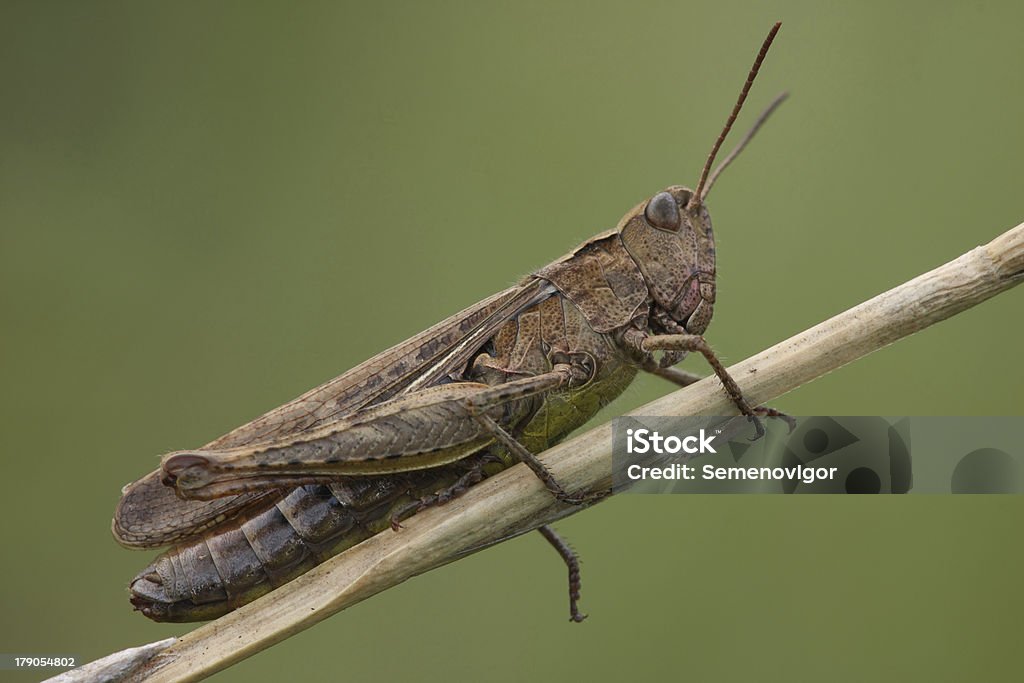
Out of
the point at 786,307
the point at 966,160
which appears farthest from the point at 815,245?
the point at 966,160

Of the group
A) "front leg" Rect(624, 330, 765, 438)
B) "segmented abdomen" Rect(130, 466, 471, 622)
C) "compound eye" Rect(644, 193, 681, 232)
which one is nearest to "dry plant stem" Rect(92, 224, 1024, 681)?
"front leg" Rect(624, 330, 765, 438)

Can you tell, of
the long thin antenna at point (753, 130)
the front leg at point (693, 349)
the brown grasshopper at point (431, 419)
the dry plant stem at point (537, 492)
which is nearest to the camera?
the dry plant stem at point (537, 492)

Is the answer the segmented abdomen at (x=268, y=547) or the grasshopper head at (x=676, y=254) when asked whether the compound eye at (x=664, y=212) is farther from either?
the segmented abdomen at (x=268, y=547)

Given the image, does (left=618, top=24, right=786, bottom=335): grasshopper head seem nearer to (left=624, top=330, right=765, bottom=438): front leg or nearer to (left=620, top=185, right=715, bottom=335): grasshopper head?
(left=620, top=185, right=715, bottom=335): grasshopper head

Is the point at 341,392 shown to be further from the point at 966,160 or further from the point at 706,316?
the point at 966,160

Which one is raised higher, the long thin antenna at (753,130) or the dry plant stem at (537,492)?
the long thin antenna at (753,130)

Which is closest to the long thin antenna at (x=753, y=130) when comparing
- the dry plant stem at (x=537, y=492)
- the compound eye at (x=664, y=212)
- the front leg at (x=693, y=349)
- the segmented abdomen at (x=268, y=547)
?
the compound eye at (x=664, y=212)

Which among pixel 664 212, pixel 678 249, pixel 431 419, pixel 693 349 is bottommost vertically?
pixel 693 349

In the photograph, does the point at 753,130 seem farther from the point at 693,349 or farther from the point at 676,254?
the point at 693,349

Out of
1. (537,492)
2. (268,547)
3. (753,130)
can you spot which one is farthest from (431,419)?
(753,130)
